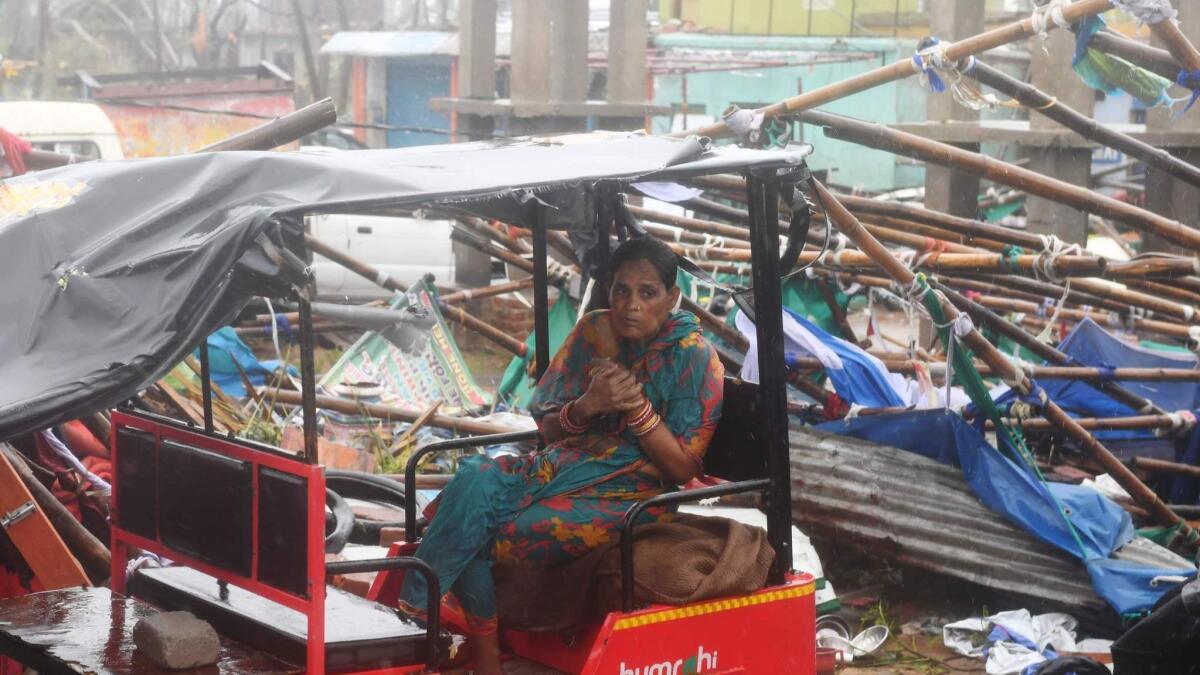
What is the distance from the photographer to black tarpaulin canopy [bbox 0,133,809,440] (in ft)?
10.6

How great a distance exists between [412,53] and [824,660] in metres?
21.4

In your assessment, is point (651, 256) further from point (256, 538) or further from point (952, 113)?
point (952, 113)

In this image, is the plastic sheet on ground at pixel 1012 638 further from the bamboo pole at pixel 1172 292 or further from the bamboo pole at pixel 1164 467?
the bamboo pole at pixel 1172 292

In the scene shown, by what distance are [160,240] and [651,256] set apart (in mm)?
1506

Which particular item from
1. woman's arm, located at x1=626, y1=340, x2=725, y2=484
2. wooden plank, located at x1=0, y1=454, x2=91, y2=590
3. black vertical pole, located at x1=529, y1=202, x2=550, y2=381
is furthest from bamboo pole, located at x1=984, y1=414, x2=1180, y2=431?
wooden plank, located at x1=0, y1=454, x2=91, y2=590

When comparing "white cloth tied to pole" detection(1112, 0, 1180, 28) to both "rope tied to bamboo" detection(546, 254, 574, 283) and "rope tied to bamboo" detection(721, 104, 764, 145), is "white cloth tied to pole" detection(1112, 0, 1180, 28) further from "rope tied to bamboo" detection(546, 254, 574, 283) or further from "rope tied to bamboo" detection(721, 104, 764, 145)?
"rope tied to bamboo" detection(546, 254, 574, 283)

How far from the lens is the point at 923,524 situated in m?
6.90

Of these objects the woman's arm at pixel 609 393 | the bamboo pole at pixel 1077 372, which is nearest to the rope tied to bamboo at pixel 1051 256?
the bamboo pole at pixel 1077 372

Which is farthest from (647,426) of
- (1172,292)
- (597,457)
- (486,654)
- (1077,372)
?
(1172,292)

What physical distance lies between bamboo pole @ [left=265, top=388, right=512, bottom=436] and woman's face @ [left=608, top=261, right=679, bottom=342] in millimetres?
3740

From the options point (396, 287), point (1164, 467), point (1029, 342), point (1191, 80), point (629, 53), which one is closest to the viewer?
point (1191, 80)

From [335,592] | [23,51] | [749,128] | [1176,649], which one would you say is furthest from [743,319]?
[23,51]

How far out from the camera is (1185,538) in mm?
7328

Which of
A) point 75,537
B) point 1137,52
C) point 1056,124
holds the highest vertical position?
point 1137,52
